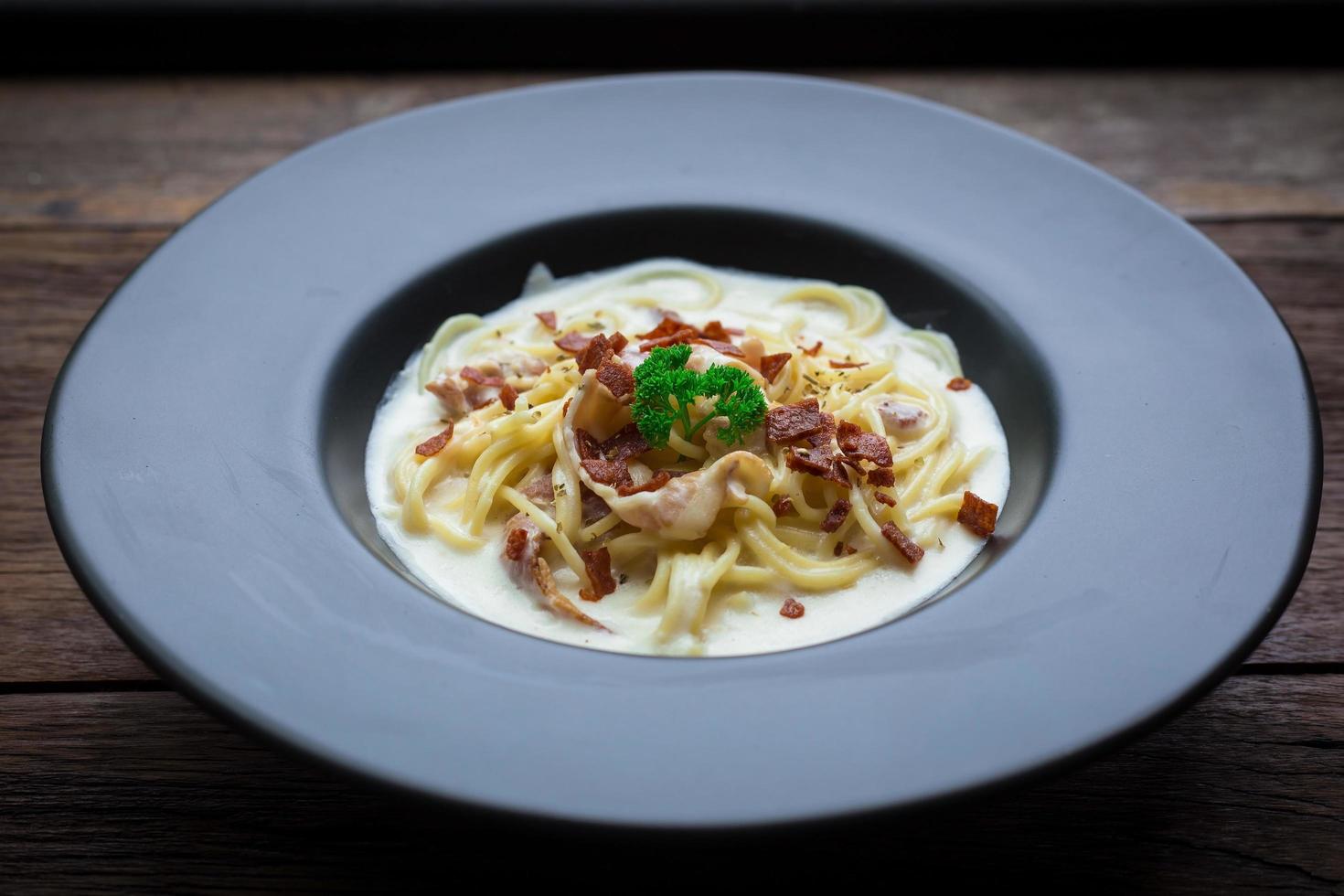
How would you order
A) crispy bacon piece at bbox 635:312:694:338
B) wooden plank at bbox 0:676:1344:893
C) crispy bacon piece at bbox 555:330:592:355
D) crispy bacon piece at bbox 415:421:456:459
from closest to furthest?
1. wooden plank at bbox 0:676:1344:893
2. crispy bacon piece at bbox 415:421:456:459
3. crispy bacon piece at bbox 635:312:694:338
4. crispy bacon piece at bbox 555:330:592:355

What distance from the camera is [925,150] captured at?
484 cm

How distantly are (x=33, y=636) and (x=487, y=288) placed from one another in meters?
1.90

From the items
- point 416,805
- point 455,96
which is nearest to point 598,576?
point 416,805

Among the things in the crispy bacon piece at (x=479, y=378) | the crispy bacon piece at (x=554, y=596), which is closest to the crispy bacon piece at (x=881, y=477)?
the crispy bacon piece at (x=554, y=596)

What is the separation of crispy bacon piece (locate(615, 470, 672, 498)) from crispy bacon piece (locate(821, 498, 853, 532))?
48cm

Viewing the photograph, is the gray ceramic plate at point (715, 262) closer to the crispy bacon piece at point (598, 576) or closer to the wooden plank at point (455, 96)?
the crispy bacon piece at point (598, 576)

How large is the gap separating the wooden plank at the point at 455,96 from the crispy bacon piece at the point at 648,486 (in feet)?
10.0

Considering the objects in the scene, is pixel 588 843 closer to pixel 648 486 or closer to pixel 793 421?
pixel 648 486

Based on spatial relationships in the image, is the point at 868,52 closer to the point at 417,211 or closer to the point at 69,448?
the point at 417,211

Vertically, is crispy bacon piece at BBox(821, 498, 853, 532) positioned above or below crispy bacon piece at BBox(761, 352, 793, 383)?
below

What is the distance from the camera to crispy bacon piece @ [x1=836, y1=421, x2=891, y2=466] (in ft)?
12.4

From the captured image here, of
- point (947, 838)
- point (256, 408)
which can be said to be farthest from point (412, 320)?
point (947, 838)

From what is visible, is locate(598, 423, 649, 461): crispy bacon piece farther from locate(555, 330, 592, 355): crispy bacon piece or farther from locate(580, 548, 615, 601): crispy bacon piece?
locate(555, 330, 592, 355): crispy bacon piece

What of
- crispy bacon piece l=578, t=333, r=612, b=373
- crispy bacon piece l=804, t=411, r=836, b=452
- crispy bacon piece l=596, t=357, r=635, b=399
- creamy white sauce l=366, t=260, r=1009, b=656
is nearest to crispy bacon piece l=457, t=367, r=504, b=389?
creamy white sauce l=366, t=260, r=1009, b=656
